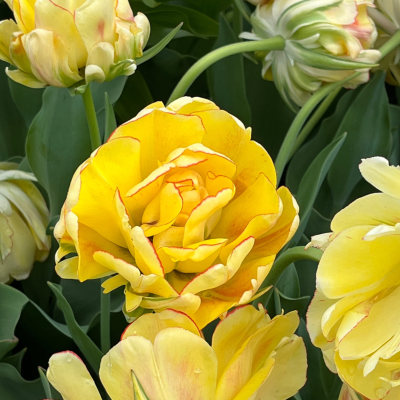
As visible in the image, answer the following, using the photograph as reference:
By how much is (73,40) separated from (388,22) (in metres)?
0.30

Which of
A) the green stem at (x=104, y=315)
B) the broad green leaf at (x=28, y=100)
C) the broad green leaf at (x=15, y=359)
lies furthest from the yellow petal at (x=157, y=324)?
the broad green leaf at (x=28, y=100)

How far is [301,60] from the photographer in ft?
1.43

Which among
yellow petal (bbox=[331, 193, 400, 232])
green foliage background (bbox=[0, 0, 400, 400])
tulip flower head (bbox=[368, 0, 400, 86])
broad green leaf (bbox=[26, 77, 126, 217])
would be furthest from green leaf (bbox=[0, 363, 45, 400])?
tulip flower head (bbox=[368, 0, 400, 86])

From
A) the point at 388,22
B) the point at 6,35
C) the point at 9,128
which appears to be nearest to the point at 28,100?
the point at 9,128

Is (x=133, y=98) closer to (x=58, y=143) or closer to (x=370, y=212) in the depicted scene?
(x=58, y=143)

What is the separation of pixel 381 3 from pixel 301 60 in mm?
125

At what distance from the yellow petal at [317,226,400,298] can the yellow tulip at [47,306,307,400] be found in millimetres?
29

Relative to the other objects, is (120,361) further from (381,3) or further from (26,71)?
(381,3)

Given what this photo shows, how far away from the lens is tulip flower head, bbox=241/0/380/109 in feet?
1.40

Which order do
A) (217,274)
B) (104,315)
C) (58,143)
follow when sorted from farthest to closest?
(58,143) < (104,315) < (217,274)

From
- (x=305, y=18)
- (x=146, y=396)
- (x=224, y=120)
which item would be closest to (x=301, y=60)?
(x=305, y=18)

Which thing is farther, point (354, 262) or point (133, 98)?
point (133, 98)

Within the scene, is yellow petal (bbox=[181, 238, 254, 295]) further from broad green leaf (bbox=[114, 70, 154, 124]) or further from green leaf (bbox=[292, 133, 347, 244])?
broad green leaf (bbox=[114, 70, 154, 124])

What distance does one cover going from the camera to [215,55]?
1.25ft
